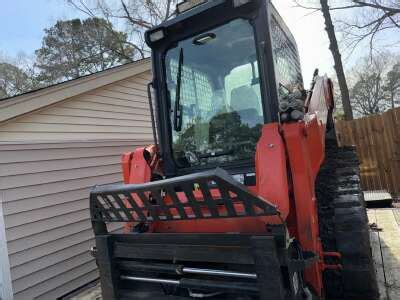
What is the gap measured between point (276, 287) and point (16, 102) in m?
4.32

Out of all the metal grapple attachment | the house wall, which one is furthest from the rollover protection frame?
the house wall

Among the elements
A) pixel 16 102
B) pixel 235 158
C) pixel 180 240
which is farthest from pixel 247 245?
pixel 16 102

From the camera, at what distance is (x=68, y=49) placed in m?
22.1

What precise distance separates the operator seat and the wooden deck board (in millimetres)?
1861

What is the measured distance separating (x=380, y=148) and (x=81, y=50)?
17.2 metres

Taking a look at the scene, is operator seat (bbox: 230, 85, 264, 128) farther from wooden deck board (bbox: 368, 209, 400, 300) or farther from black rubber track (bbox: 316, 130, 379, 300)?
wooden deck board (bbox: 368, 209, 400, 300)

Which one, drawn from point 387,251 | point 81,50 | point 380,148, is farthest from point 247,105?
point 81,50

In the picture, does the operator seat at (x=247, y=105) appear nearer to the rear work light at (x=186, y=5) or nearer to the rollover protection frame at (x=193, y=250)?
the rollover protection frame at (x=193, y=250)

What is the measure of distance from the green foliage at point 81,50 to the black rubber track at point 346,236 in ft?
62.7

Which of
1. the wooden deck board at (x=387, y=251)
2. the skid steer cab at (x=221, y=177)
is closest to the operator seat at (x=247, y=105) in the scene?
the skid steer cab at (x=221, y=177)

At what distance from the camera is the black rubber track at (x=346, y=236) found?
276 centimetres

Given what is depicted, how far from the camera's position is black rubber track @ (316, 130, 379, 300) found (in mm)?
2762

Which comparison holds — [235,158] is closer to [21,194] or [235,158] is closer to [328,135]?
[328,135]

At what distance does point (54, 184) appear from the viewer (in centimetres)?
573
